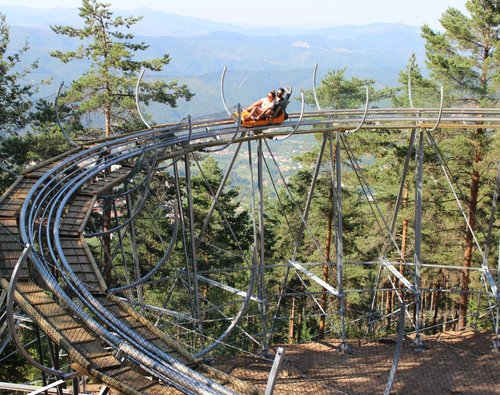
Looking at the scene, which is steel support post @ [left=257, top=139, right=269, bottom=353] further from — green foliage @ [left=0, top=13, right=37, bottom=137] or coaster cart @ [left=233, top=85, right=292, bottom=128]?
green foliage @ [left=0, top=13, right=37, bottom=137]

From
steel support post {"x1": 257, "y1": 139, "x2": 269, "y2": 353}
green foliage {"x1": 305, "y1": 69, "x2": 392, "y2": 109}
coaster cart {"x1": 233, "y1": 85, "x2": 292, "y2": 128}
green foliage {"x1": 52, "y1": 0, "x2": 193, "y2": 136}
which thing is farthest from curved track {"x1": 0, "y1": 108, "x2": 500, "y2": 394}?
green foliage {"x1": 305, "y1": 69, "x2": 392, "y2": 109}

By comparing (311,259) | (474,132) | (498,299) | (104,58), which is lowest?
(311,259)

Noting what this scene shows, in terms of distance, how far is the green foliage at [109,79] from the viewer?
1797cm

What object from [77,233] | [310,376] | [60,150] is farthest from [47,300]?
[60,150]

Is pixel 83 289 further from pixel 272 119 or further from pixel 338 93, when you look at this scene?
pixel 338 93

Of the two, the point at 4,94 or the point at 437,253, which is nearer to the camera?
the point at 4,94

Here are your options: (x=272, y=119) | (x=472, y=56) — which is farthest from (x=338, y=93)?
(x=272, y=119)

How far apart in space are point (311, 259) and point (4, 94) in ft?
44.9

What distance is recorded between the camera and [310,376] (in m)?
13.0

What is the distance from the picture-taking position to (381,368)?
13477 millimetres

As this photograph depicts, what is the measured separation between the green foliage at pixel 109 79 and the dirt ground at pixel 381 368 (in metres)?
8.20

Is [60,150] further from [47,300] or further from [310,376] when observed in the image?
[47,300]

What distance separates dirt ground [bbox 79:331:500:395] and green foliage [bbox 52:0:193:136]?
820 centimetres

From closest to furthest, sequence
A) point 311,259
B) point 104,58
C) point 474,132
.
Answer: point 474,132 < point 104,58 < point 311,259
